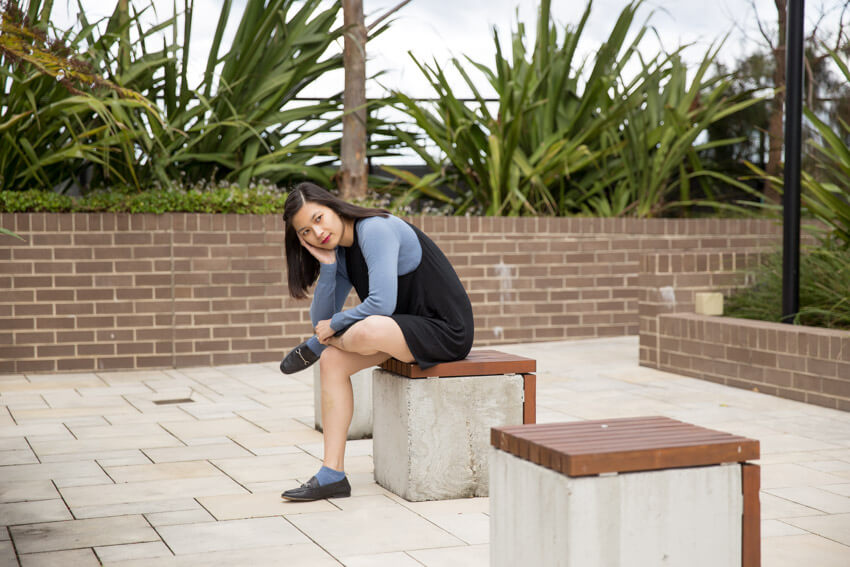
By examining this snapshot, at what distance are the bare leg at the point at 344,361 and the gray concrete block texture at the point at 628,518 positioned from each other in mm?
1226

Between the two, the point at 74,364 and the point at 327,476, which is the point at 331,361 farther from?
the point at 74,364

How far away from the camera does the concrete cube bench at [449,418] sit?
3555mm

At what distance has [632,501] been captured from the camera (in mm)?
2205

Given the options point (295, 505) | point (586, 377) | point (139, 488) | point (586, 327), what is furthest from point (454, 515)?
point (586, 327)

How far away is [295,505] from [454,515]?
0.58m

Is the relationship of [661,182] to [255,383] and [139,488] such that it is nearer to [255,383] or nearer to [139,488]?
[255,383]

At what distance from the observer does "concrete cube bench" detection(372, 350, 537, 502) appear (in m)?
3.55

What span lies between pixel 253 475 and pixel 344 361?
72 cm

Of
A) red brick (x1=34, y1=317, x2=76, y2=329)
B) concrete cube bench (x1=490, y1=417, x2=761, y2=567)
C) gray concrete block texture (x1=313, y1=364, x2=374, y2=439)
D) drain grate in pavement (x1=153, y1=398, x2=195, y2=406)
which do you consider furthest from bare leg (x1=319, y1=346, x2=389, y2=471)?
red brick (x1=34, y1=317, x2=76, y2=329)

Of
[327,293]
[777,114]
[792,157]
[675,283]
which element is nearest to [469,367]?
[327,293]

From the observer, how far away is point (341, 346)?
11.8 feet

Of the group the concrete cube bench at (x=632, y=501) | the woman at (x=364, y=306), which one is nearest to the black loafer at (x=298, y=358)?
the woman at (x=364, y=306)

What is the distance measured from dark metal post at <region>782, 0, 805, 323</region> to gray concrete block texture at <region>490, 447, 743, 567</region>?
13.2 ft

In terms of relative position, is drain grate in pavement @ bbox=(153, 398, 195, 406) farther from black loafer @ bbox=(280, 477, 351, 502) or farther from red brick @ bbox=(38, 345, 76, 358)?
black loafer @ bbox=(280, 477, 351, 502)
